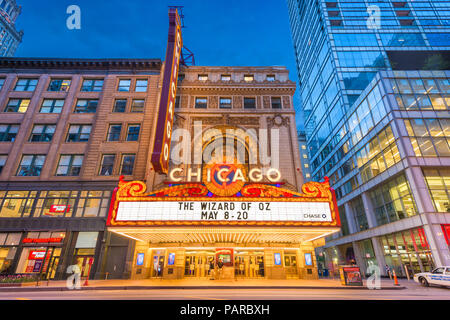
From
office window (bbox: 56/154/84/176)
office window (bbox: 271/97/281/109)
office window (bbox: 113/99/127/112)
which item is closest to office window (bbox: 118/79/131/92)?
office window (bbox: 113/99/127/112)

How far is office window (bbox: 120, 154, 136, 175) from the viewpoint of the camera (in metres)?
24.0

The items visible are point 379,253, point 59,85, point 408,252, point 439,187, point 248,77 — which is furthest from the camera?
point 248,77

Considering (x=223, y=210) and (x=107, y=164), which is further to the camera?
(x=107, y=164)

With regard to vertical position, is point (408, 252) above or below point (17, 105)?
below

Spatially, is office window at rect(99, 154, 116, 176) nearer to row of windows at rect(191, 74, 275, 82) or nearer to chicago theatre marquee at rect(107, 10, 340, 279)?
chicago theatre marquee at rect(107, 10, 340, 279)

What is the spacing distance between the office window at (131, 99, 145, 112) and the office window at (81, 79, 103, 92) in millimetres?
5106

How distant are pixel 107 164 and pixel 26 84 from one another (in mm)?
16687

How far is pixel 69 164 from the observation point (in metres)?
24.5

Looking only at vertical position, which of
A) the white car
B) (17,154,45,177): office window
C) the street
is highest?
(17,154,45,177): office window

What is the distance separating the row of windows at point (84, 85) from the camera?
28.4 m

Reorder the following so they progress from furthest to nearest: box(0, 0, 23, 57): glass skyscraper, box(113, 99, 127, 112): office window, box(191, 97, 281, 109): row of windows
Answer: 1. box(0, 0, 23, 57): glass skyscraper
2. box(191, 97, 281, 109): row of windows
3. box(113, 99, 127, 112): office window

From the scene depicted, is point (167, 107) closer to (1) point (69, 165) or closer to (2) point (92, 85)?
(1) point (69, 165)

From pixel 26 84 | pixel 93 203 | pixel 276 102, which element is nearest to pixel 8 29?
pixel 26 84

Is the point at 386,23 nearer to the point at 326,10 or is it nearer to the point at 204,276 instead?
the point at 326,10
